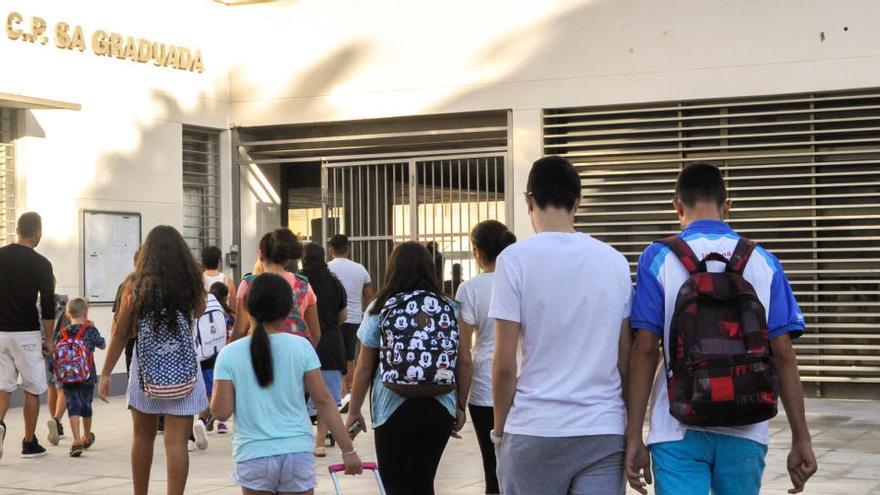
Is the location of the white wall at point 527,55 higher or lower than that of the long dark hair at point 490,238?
higher

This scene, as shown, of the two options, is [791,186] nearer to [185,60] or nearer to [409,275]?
[185,60]

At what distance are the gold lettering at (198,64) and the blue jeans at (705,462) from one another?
1383cm

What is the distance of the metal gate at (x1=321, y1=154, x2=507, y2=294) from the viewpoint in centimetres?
1634

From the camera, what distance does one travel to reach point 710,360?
Answer: 409cm

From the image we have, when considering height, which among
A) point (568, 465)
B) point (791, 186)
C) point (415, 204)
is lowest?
point (568, 465)

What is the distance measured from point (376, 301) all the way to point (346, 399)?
22.4 ft

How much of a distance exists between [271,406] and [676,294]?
6.39 ft

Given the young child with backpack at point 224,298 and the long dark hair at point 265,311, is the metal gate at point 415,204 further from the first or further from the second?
the long dark hair at point 265,311

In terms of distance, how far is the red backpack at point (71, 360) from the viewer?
1077 cm

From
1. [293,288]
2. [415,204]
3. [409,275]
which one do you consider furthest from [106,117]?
[409,275]

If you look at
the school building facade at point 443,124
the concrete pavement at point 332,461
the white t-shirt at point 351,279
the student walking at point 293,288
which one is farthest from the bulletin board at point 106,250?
the student walking at point 293,288

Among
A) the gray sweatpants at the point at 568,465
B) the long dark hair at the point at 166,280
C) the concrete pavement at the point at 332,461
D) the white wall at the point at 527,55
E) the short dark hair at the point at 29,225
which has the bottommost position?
the concrete pavement at the point at 332,461

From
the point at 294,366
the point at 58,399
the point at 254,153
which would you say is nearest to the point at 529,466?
the point at 294,366

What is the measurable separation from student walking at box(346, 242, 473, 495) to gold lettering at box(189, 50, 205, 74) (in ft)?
38.3
